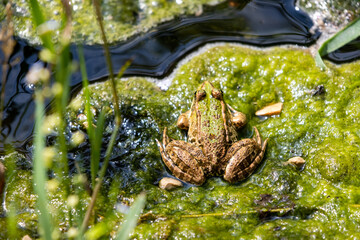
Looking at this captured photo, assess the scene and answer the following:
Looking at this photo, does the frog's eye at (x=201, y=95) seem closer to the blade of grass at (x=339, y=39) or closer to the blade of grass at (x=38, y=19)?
the blade of grass at (x=339, y=39)

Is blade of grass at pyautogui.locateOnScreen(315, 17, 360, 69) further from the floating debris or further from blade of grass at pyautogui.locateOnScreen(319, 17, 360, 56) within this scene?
the floating debris

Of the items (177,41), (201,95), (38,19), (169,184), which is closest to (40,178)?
(38,19)

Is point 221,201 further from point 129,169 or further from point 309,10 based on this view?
point 309,10

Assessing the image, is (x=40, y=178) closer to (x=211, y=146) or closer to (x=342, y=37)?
(x=211, y=146)

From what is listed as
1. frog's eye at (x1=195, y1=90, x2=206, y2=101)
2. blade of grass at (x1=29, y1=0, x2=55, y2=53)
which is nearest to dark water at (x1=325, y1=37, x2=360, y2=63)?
frog's eye at (x1=195, y1=90, x2=206, y2=101)

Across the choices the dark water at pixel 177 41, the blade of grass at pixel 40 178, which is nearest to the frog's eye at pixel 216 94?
the dark water at pixel 177 41
